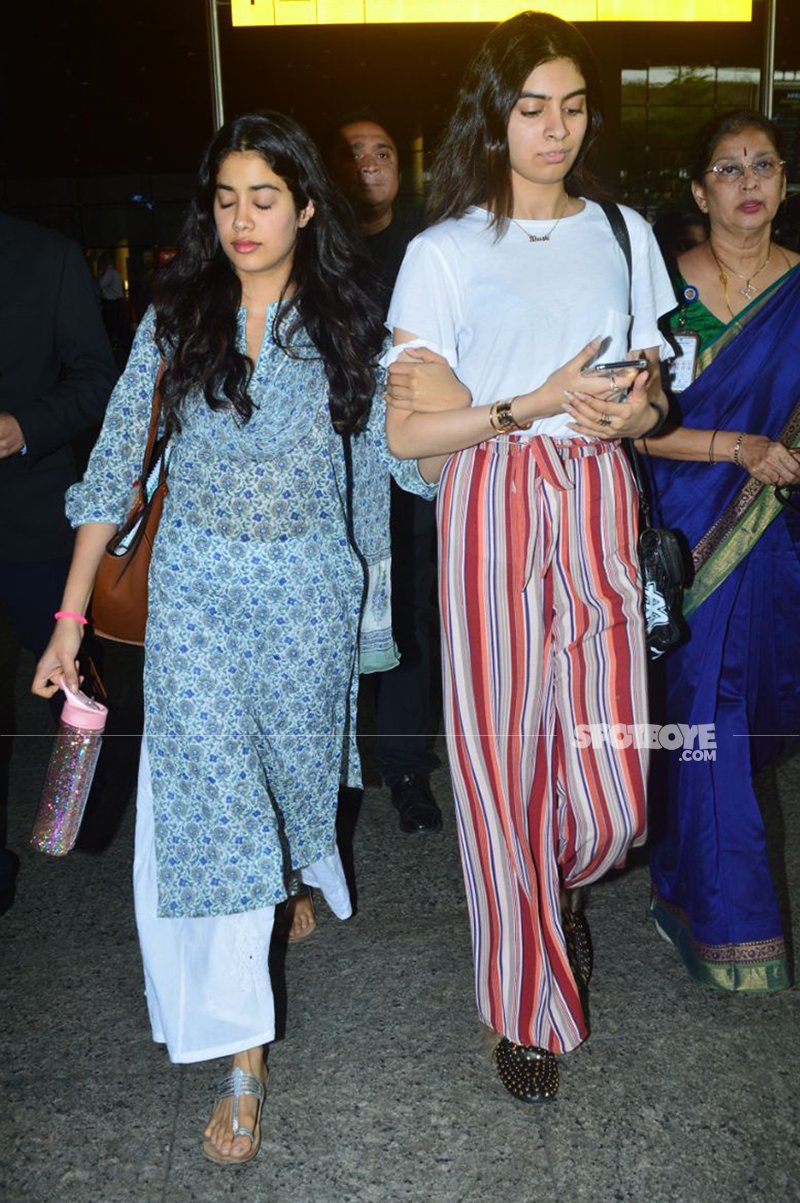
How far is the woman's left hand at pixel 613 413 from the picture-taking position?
2346 mm

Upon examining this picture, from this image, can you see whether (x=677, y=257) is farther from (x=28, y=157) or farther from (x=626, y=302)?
(x=28, y=157)

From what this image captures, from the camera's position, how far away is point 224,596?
2607 mm

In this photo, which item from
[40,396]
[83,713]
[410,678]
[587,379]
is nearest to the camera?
[587,379]

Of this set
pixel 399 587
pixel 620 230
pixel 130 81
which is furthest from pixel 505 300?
pixel 130 81

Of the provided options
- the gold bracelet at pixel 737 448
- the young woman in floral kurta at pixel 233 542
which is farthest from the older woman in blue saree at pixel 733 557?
the young woman in floral kurta at pixel 233 542

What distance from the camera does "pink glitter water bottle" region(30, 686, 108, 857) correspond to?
2568 mm

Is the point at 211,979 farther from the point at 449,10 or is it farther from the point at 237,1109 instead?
the point at 449,10

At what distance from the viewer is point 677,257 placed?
11.1ft

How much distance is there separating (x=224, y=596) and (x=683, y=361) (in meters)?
1.29

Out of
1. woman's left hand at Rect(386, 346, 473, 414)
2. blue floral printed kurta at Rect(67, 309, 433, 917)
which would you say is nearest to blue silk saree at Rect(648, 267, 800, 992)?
woman's left hand at Rect(386, 346, 473, 414)

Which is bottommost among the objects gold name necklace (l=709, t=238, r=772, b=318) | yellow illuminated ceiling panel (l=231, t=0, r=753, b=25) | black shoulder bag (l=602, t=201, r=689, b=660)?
black shoulder bag (l=602, t=201, r=689, b=660)

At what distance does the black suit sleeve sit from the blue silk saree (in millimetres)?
1579

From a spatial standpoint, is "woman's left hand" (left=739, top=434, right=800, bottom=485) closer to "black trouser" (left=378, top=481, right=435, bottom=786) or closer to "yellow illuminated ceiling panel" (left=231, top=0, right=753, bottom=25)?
"black trouser" (left=378, top=481, right=435, bottom=786)

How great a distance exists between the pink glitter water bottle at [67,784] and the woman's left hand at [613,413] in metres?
1.06
